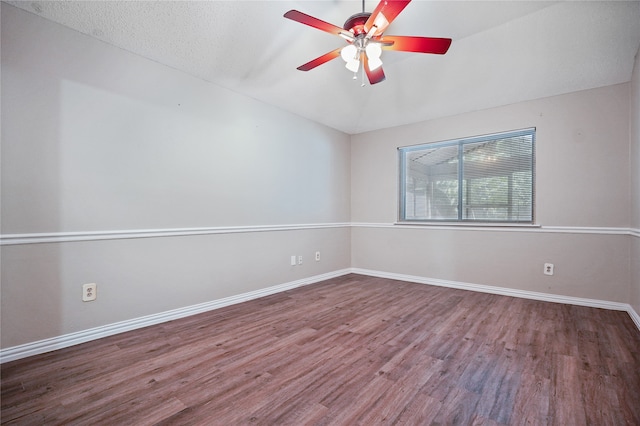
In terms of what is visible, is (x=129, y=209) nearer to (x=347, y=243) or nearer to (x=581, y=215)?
(x=347, y=243)

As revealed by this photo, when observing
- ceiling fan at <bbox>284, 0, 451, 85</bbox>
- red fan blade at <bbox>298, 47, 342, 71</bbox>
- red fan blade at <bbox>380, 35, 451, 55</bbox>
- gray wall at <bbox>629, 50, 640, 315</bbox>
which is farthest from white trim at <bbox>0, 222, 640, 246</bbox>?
red fan blade at <bbox>380, 35, 451, 55</bbox>

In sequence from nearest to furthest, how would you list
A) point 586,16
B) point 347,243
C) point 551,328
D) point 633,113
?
point 586,16 → point 551,328 → point 633,113 → point 347,243

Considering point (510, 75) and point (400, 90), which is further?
point (400, 90)

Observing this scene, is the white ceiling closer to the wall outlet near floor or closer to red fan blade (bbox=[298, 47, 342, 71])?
red fan blade (bbox=[298, 47, 342, 71])

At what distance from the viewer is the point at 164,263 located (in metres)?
2.67

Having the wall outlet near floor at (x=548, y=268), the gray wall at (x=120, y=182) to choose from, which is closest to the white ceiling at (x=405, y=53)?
the gray wall at (x=120, y=182)

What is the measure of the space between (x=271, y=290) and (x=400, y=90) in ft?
9.51

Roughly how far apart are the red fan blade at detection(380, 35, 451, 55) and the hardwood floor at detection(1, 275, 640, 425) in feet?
6.66

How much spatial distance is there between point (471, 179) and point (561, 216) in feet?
3.43

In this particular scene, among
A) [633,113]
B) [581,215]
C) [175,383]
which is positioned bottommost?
[175,383]

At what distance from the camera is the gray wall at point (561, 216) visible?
118 inches

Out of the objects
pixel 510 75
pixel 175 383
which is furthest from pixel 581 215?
pixel 175 383

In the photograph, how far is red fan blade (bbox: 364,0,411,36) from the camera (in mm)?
1543

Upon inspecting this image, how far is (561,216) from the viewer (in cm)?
326
